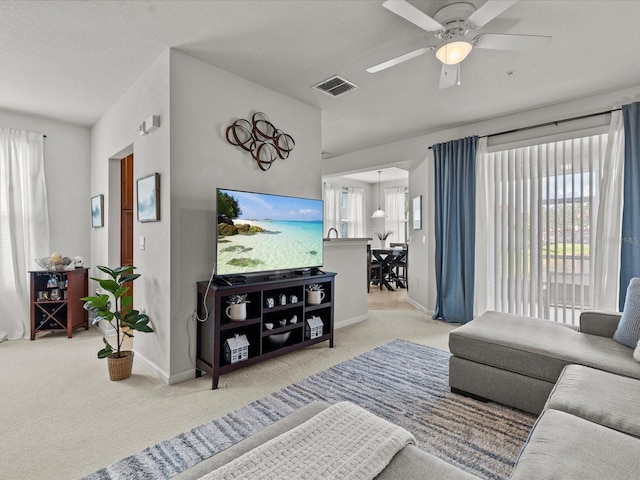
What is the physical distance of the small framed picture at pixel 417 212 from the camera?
506 centimetres

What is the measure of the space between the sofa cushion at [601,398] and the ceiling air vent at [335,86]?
2.81 meters

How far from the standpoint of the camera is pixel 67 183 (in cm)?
422

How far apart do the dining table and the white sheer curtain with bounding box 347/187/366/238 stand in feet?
5.89

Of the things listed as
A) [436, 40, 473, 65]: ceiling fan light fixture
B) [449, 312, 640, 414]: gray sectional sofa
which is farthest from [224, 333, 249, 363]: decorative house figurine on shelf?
[436, 40, 473, 65]: ceiling fan light fixture

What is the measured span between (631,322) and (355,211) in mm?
7012

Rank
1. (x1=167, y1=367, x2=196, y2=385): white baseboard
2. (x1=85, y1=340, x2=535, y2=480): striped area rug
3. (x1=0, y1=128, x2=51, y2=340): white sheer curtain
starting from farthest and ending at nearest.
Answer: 1. (x1=0, y1=128, x2=51, y2=340): white sheer curtain
2. (x1=167, y1=367, x2=196, y2=385): white baseboard
3. (x1=85, y1=340, x2=535, y2=480): striped area rug

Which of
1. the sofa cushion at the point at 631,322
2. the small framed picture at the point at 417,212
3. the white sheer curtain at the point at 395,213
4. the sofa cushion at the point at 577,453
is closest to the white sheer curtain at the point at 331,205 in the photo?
the white sheer curtain at the point at 395,213

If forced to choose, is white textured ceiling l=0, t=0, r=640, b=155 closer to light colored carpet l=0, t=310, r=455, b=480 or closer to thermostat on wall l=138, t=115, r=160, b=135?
thermostat on wall l=138, t=115, r=160, b=135

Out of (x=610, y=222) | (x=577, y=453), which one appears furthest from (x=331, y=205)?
(x=577, y=453)

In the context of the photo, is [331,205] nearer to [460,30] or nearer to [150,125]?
[150,125]

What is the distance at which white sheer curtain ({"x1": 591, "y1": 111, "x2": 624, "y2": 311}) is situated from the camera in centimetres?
313

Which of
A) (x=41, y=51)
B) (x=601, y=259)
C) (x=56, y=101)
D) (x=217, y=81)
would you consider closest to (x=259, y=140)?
(x=217, y=81)

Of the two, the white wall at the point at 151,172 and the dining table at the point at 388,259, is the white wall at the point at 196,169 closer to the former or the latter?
the white wall at the point at 151,172

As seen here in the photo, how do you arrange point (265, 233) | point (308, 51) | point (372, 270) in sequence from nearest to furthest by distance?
point (308, 51), point (265, 233), point (372, 270)
